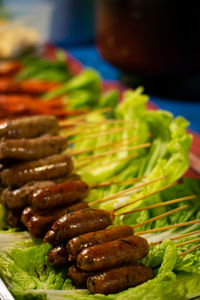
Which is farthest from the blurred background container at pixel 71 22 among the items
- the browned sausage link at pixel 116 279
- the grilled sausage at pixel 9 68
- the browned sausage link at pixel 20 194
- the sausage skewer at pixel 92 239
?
the browned sausage link at pixel 116 279

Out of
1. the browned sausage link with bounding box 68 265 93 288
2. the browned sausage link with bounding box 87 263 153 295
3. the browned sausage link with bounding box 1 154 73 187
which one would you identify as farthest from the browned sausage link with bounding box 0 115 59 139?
the browned sausage link with bounding box 87 263 153 295

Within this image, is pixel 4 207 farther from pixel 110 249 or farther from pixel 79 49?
pixel 79 49

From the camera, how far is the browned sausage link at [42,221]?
2.73 meters

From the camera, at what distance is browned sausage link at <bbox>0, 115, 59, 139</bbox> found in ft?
10.8

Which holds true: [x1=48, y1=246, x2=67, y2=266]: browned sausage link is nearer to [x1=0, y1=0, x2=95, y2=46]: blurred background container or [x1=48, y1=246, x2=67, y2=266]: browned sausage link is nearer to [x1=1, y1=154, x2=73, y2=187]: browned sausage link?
[x1=1, y1=154, x2=73, y2=187]: browned sausage link

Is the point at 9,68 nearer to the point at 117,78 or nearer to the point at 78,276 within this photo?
the point at 117,78

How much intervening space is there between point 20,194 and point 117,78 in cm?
358

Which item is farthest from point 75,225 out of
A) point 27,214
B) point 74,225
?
point 27,214

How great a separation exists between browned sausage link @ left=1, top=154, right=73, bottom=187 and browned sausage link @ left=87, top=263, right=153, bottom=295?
3.38 ft

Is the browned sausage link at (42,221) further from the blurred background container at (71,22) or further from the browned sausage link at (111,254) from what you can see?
the blurred background container at (71,22)

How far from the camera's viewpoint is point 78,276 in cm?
235

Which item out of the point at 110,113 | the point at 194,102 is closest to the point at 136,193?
the point at 110,113

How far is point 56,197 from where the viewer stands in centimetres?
283

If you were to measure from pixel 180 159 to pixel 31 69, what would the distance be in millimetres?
3709
